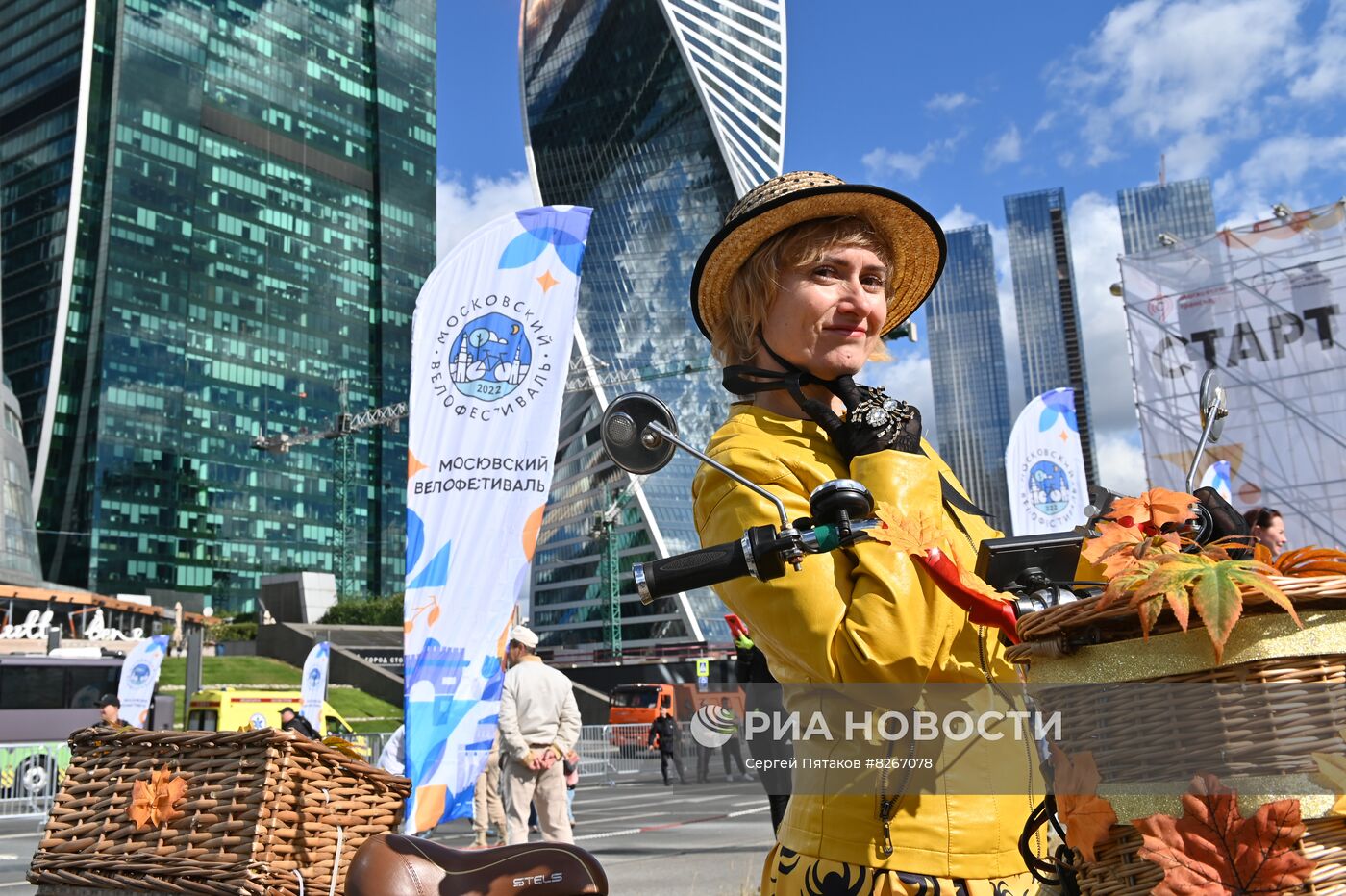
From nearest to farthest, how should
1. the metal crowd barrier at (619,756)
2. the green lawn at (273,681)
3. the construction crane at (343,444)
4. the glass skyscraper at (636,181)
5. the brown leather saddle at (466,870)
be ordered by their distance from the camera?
the brown leather saddle at (466,870) → the metal crowd barrier at (619,756) → the green lawn at (273,681) → the construction crane at (343,444) → the glass skyscraper at (636,181)

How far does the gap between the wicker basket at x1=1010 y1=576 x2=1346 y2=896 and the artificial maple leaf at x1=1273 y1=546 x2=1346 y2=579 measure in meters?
0.06

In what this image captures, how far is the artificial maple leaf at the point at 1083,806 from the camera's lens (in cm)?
116

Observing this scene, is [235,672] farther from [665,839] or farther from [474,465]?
[474,465]

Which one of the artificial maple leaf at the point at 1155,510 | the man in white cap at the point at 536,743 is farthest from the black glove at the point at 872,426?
the man in white cap at the point at 536,743

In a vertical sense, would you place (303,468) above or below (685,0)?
below

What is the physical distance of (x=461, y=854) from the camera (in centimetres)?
243

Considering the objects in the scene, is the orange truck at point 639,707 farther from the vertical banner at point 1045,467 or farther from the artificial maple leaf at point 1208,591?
the artificial maple leaf at point 1208,591

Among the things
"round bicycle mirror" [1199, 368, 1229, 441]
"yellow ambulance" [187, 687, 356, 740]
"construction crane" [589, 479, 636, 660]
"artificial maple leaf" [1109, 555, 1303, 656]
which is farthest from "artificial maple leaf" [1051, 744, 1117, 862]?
"construction crane" [589, 479, 636, 660]

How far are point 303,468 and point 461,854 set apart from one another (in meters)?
104

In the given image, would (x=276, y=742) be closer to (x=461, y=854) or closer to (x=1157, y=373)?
(x=461, y=854)

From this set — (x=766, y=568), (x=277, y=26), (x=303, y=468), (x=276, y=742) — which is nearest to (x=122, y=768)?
(x=276, y=742)

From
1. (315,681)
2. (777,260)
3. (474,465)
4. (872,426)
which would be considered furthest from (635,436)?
(315,681)

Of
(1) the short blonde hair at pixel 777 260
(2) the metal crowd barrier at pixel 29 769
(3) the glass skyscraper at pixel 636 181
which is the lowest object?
(2) the metal crowd barrier at pixel 29 769

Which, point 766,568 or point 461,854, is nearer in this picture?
point 766,568
